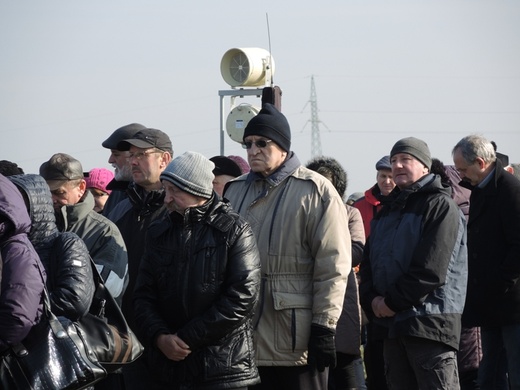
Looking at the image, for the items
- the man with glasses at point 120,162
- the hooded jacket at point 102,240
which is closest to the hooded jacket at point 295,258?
the hooded jacket at point 102,240

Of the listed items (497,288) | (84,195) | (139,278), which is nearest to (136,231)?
(84,195)

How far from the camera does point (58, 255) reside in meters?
5.41

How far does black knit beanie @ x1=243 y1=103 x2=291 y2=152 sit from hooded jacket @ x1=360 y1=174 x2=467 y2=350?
1.00 meters

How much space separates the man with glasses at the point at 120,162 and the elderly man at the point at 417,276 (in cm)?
183

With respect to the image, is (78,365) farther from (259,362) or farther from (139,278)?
(259,362)

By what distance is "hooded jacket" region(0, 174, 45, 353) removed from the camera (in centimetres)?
469

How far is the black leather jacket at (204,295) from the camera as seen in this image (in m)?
5.53

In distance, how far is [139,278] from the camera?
587 centimetres

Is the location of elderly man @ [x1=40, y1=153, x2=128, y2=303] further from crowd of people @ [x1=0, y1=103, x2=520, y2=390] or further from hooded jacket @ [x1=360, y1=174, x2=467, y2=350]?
hooded jacket @ [x1=360, y1=174, x2=467, y2=350]

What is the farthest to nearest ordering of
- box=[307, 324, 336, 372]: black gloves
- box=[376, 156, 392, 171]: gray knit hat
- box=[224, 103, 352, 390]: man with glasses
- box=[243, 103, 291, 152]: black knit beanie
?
box=[376, 156, 392, 171]: gray knit hat → box=[243, 103, 291, 152]: black knit beanie → box=[224, 103, 352, 390]: man with glasses → box=[307, 324, 336, 372]: black gloves

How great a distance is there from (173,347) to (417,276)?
189cm

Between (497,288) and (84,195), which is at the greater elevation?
(84,195)

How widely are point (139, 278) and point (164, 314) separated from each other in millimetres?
264

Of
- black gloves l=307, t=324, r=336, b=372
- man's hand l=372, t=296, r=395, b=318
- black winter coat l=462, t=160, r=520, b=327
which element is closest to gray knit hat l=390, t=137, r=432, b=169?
black winter coat l=462, t=160, r=520, b=327
